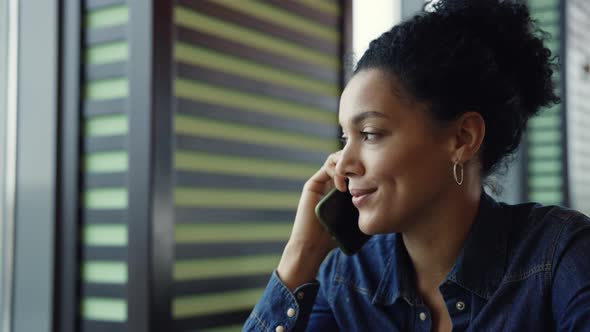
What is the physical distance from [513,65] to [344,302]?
1.82 ft

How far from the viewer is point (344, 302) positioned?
1.28m

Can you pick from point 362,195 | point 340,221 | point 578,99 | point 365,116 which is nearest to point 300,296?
point 340,221

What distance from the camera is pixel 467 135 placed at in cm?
117

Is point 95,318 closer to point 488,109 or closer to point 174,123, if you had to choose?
point 174,123

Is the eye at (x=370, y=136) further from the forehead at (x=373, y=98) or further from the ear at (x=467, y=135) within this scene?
the ear at (x=467, y=135)

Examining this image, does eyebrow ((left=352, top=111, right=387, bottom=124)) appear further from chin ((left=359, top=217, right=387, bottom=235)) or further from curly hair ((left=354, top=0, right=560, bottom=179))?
chin ((left=359, top=217, right=387, bottom=235))

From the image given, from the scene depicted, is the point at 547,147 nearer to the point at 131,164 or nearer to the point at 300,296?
the point at 300,296

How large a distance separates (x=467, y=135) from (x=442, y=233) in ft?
0.62

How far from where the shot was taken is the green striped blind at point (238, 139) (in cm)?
148

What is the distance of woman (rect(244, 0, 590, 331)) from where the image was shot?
1090 mm

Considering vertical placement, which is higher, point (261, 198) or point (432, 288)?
point (261, 198)

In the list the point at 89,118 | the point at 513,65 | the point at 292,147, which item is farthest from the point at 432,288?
the point at 89,118

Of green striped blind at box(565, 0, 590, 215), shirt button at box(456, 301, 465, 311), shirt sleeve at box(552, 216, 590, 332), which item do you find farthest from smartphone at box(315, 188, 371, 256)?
green striped blind at box(565, 0, 590, 215)

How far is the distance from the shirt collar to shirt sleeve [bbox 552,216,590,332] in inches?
4.3
